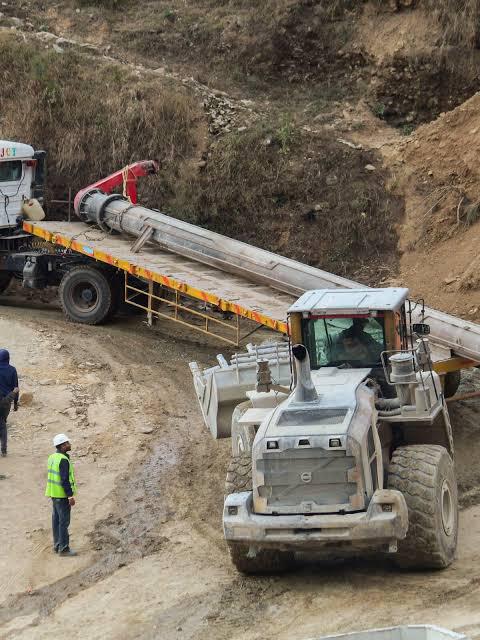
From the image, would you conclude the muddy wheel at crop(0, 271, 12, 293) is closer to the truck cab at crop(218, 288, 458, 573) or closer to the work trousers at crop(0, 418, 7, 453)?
the work trousers at crop(0, 418, 7, 453)

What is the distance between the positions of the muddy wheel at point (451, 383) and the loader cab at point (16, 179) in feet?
32.5

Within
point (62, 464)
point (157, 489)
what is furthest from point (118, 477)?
point (62, 464)

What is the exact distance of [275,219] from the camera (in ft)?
76.9

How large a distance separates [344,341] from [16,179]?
39.8 feet

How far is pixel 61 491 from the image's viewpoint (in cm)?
1179

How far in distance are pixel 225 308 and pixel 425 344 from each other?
606 cm

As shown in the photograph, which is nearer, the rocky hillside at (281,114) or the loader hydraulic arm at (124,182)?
the loader hydraulic arm at (124,182)

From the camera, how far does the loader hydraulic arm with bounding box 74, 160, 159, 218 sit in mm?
21594

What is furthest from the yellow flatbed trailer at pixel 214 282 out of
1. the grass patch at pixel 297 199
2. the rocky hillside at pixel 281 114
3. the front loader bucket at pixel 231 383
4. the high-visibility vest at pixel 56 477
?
the high-visibility vest at pixel 56 477

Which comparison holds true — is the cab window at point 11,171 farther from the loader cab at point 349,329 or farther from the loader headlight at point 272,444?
the loader headlight at point 272,444

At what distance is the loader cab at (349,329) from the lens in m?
11.8

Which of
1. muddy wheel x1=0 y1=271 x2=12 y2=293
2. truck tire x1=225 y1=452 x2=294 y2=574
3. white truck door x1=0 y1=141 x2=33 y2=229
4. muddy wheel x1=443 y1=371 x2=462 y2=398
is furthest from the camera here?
muddy wheel x1=0 y1=271 x2=12 y2=293

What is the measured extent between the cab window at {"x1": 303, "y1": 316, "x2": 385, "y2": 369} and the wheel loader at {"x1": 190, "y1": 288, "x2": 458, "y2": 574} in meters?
0.01

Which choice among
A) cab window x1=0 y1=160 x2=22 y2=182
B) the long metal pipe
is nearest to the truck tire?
the long metal pipe
